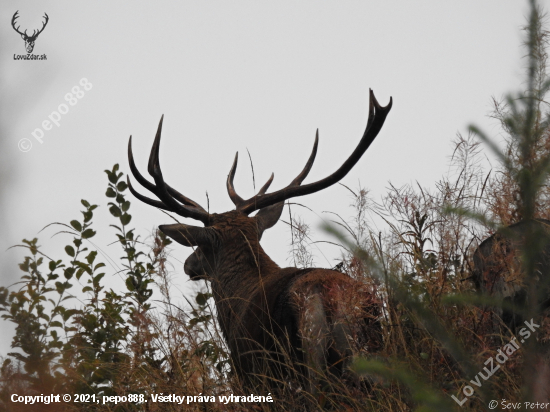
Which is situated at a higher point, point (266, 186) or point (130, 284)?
point (266, 186)

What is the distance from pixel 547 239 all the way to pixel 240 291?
11.1 feet

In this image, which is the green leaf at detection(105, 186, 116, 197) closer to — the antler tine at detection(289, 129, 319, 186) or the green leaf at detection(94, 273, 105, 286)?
the green leaf at detection(94, 273, 105, 286)

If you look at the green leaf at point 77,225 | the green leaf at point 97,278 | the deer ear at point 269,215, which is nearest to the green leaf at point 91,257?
the green leaf at point 97,278

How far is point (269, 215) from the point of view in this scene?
17.1 feet

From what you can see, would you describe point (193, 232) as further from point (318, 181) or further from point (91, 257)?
point (318, 181)

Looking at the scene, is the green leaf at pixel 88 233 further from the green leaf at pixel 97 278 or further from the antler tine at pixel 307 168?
the antler tine at pixel 307 168

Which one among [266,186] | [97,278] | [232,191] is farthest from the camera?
[266,186]

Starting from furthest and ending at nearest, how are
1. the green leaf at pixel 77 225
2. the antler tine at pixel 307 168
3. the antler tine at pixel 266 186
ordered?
the antler tine at pixel 266 186 < the antler tine at pixel 307 168 < the green leaf at pixel 77 225

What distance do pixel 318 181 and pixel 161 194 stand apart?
1.27m

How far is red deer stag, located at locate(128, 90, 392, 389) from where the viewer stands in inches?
113

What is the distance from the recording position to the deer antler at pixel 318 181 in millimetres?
3846

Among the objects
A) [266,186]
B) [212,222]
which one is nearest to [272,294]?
[212,222]

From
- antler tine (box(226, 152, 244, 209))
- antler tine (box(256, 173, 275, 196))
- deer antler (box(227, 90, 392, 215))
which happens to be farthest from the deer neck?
antler tine (box(256, 173, 275, 196))

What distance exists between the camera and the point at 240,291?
4238 millimetres
